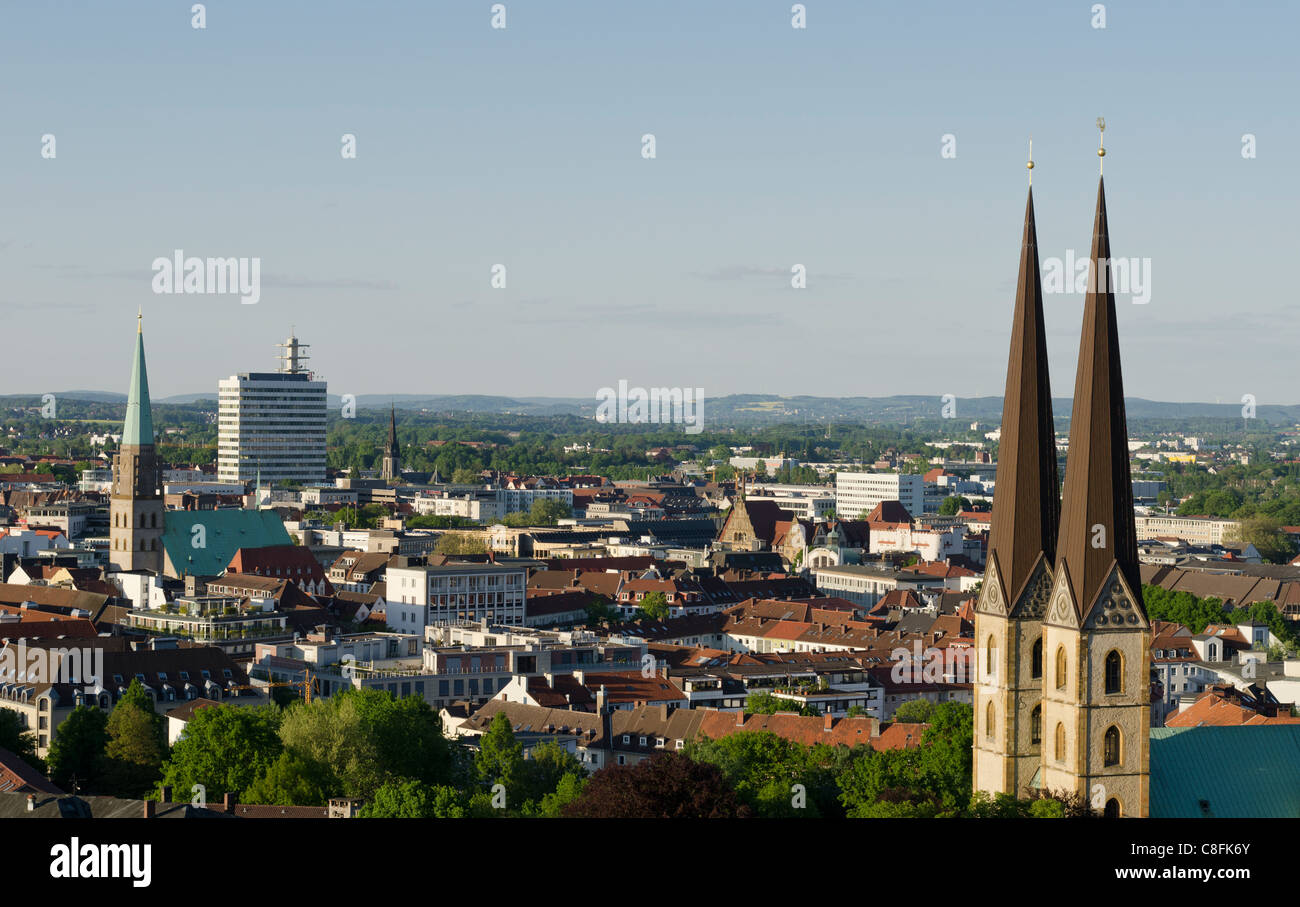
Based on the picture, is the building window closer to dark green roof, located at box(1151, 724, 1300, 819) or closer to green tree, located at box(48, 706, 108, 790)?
dark green roof, located at box(1151, 724, 1300, 819)

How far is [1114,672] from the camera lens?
52125 mm

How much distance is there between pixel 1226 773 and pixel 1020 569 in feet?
24.9

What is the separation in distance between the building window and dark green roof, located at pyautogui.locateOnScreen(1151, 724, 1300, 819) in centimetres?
289

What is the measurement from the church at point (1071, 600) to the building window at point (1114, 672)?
4 centimetres

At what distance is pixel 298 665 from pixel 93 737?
2533cm

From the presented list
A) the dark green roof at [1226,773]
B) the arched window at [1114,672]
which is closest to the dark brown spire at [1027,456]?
the arched window at [1114,672]

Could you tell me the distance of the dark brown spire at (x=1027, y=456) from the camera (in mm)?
54469

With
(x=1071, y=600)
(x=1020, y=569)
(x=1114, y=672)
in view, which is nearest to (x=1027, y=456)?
(x=1020, y=569)

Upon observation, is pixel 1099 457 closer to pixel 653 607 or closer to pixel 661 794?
pixel 661 794

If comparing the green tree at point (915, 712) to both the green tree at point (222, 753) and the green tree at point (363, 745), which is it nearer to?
the green tree at point (363, 745)

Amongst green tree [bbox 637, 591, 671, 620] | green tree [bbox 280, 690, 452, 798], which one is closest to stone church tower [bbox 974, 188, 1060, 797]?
green tree [bbox 280, 690, 452, 798]

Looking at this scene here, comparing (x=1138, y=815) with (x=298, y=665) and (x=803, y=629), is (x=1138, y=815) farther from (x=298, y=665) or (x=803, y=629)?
(x=803, y=629)
